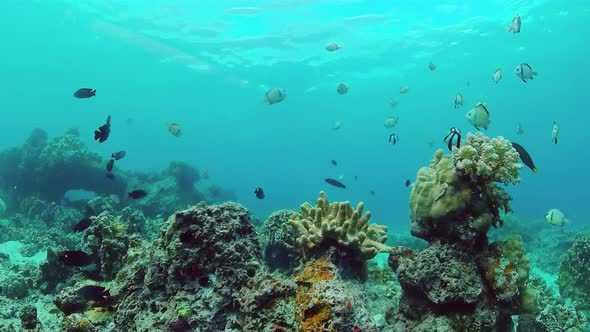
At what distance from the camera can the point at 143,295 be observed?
12.8 feet

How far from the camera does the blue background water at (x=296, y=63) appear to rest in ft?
103

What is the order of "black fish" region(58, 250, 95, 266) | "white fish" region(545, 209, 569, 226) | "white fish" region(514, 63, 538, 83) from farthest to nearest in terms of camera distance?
"white fish" region(514, 63, 538, 83) < "white fish" region(545, 209, 569, 226) < "black fish" region(58, 250, 95, 266)

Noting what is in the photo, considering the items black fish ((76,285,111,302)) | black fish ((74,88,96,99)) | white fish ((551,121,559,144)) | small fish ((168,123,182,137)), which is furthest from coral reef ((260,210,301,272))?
small fish ((168,123,182,137))

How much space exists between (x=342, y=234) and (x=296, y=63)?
3917 cm

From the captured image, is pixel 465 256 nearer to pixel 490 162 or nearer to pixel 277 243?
pixel 490 162

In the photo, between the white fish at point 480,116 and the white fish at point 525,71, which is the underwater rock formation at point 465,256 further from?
the white fish at point 525,71

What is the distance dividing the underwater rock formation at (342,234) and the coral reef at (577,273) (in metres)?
6.42

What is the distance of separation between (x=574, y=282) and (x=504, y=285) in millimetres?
6506

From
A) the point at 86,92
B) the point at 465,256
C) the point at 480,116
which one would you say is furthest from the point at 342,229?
the point at 86,92

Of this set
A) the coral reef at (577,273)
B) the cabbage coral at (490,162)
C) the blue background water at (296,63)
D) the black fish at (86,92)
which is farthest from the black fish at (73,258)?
the blue background water at (296,63)

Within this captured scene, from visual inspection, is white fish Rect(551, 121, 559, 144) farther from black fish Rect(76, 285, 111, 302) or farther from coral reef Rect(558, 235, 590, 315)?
black fish Rect(76, 285, 111, 302)

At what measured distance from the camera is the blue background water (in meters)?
31.3

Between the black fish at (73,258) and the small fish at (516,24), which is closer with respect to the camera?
the black fish at (73,258)

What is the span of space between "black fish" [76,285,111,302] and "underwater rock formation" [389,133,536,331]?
134 inches
